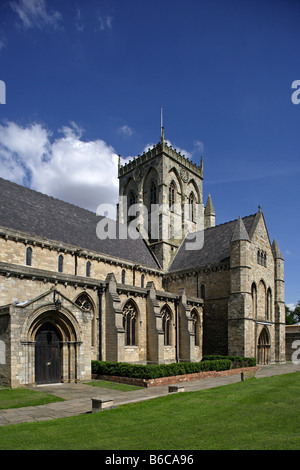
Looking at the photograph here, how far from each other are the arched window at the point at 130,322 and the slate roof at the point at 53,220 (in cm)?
629

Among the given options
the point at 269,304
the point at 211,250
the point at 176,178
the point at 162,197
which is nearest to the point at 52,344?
the point at 211,250

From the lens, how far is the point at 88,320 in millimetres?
23281

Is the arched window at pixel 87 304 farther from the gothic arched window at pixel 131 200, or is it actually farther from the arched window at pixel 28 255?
the gothic arched window at pixel 131 200

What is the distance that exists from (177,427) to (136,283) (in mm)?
27448

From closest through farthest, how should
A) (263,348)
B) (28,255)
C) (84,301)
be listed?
1. (84,301)
2. (28,255)
3. (263,348)

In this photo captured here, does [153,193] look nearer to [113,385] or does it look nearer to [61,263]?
[61,263]

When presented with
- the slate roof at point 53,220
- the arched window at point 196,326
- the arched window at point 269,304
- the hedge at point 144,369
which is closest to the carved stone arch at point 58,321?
the hedge at point 144,369

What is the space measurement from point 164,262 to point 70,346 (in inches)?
871

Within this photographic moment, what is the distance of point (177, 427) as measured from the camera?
10.3m

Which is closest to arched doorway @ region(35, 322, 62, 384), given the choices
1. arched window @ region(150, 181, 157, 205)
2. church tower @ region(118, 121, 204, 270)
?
church tower @ region(118, 121, 204, 270)

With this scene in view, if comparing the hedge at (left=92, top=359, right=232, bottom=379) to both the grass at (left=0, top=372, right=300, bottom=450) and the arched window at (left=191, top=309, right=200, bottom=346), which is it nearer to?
the grass at (left=0, top=372, right=300, bottom=450)

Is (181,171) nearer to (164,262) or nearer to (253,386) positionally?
(164,262)

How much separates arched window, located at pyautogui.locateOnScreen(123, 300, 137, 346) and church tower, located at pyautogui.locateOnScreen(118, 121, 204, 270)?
523 inches

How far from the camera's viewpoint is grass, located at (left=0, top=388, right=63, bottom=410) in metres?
14.9
